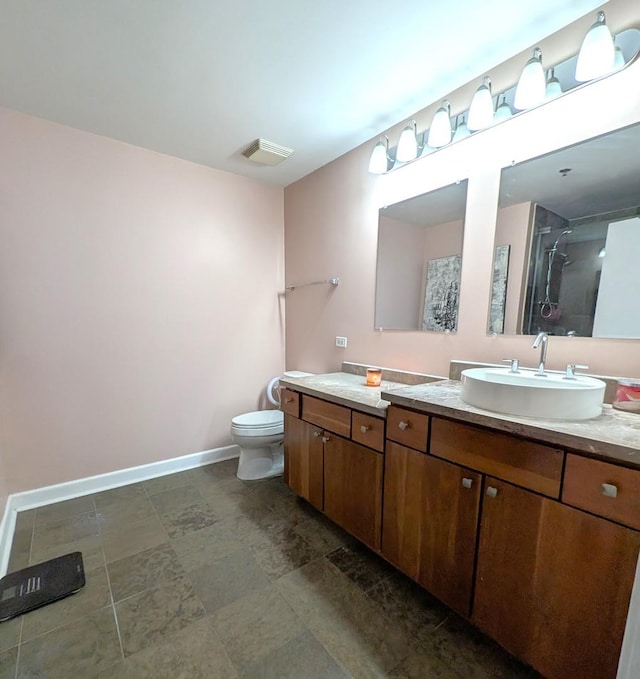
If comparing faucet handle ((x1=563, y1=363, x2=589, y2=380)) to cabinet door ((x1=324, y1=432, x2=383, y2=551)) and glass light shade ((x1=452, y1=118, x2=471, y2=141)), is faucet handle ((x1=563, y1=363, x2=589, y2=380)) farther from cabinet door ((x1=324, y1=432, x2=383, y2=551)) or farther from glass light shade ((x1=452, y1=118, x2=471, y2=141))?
glass light shade ((x1=452, y1=118, x2=471, y2=141))

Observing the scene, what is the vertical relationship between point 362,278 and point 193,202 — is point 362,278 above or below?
below

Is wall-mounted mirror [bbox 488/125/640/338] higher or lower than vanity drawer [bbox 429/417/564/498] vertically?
higher

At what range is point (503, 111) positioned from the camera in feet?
4.74

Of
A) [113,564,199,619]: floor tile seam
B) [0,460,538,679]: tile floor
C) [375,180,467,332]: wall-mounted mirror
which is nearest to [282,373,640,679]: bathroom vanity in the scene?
[0,460,538,679]: tile floor

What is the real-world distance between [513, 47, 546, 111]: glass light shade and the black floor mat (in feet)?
9.24

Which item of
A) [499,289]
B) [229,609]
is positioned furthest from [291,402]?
[499,289]

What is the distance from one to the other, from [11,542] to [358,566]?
182 cm

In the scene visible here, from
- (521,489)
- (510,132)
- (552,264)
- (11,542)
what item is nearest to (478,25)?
(510,132)

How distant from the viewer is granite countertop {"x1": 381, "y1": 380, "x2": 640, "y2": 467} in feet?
2.71

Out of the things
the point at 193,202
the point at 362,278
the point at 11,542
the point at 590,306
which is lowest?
the point at 11,542

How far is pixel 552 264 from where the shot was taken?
4.53ft

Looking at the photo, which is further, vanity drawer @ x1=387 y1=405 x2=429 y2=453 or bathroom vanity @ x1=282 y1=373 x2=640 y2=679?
vanity drawer @ x1=387 y1=405 x2=429 y2=453

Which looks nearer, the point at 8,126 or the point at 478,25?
the point at 478,25

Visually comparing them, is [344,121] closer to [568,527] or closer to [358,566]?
[568,527]
